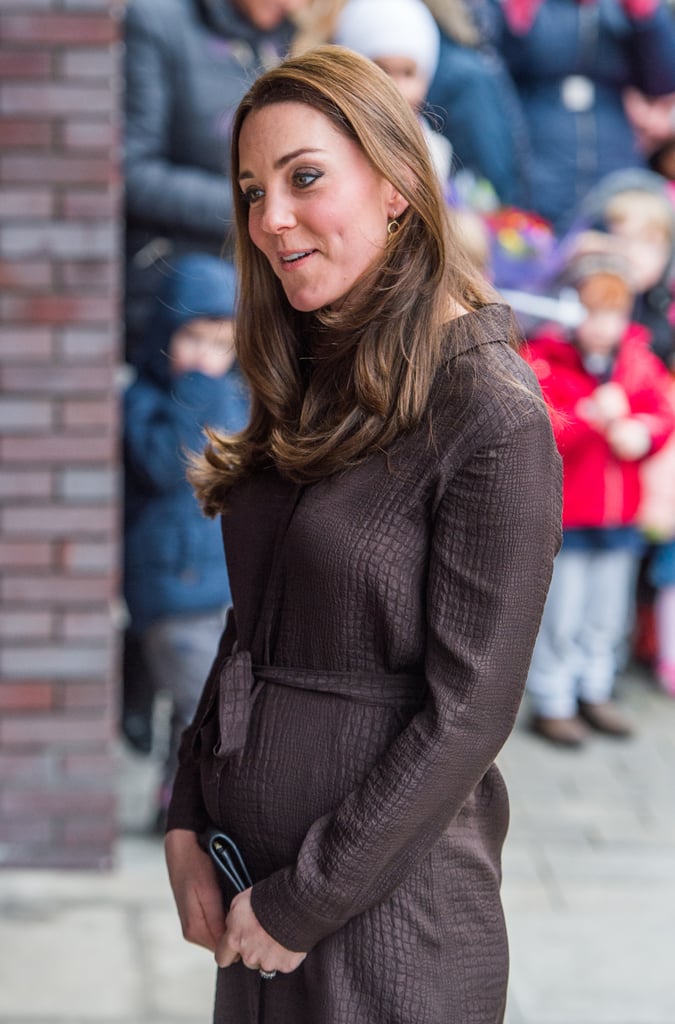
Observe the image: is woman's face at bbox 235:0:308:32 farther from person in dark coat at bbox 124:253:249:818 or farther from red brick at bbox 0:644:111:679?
red brick at bbox 0:644:111:679

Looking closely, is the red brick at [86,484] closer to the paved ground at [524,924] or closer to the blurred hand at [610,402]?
the paved ground at [524,924]

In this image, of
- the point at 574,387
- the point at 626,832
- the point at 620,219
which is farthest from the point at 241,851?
the point at 620,219

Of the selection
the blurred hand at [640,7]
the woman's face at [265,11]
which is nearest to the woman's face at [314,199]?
the woman's face at [265,11]

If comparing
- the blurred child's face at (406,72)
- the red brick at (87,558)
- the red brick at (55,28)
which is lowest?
the red brick at (87,558)

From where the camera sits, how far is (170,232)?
4484 mm

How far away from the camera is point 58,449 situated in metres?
3.60

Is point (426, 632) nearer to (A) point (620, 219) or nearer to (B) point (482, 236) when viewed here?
(B) point (482, 236)

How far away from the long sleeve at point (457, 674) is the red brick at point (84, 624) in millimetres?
1994

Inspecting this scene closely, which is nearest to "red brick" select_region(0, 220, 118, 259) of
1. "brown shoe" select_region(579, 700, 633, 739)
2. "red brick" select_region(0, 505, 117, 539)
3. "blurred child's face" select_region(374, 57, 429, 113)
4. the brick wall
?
the brick wall

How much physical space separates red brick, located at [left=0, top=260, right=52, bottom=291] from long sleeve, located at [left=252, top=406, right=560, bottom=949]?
213cm

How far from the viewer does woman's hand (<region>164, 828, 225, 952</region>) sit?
77.2 inches

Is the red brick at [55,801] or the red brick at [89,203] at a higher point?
the red brick at [89,203]

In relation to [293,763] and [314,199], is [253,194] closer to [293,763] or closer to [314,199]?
[314,199]

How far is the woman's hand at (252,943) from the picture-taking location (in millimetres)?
1771
